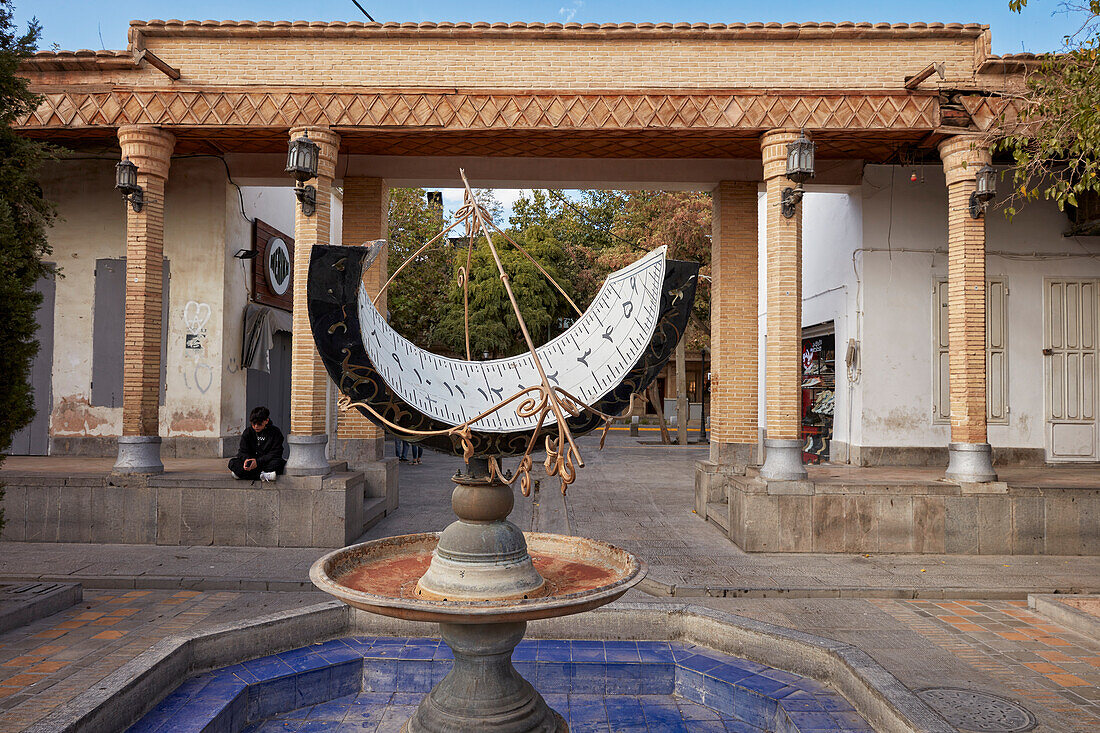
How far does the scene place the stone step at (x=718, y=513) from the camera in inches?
381

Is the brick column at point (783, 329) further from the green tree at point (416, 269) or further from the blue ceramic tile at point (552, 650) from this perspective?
the green tree at point (416, 269)

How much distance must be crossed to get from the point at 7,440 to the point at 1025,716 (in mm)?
7811

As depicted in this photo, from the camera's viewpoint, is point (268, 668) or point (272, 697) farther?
point (268, 668)

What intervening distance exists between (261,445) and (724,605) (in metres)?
6.08

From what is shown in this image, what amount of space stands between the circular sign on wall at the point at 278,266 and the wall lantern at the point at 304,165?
16.4ft

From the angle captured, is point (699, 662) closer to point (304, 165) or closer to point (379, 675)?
point (379, 675)

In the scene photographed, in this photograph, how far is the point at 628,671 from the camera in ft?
16.0

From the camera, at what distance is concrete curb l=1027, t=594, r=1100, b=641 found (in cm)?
578

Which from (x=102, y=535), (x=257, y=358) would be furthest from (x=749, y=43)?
(x=102, y=535)

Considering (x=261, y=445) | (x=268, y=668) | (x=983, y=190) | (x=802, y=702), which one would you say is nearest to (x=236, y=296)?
(x=261, y=445)

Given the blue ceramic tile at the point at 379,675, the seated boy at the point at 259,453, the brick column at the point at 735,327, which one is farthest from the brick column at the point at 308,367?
the brick column at the point at 735,327

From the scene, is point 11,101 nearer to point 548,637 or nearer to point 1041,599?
point 548,637

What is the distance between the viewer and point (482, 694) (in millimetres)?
3473

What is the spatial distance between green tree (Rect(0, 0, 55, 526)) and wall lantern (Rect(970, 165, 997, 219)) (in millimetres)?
10434
